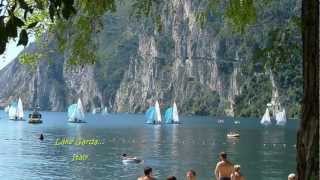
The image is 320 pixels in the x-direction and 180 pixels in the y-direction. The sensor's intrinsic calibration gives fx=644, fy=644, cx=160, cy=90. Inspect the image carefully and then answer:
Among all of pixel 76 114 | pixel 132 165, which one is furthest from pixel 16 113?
pixel 132 165

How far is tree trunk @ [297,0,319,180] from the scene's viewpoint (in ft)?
18.5

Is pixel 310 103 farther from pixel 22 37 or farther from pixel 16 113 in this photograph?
pixel 16 113

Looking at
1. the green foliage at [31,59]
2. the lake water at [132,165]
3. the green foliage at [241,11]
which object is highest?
the green foliage at [241,11]

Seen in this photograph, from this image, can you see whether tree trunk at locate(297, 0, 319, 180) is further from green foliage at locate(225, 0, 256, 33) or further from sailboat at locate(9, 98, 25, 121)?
sailboat at locate(9, 98, 25, 121)

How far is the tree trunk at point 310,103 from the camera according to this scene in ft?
18.5

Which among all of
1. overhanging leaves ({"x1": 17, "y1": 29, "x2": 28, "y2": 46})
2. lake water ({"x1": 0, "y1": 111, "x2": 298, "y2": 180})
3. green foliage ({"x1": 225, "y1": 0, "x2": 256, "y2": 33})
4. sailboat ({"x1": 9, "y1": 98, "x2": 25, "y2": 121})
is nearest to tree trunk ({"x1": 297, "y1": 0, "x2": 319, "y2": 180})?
green foliage ({"x1": 225, "y1": 0, "x2": 256, "y2": 33})

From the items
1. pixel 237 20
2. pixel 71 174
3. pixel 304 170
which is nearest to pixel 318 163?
pixel 304 170

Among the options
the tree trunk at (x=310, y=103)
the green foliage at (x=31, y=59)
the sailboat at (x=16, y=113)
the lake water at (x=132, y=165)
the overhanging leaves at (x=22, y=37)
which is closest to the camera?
the overhanging leaves at (x=22, y=37)

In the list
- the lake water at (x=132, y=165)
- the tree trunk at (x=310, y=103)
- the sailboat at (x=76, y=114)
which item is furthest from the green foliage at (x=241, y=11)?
the sailboat at (x=76, y=114)

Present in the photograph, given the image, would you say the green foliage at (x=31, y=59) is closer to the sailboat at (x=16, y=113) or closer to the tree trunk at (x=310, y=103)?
the tree trunk at (x=310, y=103)

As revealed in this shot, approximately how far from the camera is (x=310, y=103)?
226 inches

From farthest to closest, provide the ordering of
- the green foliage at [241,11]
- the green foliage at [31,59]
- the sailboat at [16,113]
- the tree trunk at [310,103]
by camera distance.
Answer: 1. the sailboat at [16,113]
2. the green foliage at [31,59]
3. the green foliage at [241,11]
4. the tree trunk at [310,103]

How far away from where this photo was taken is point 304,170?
18.7ft

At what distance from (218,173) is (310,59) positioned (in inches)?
491
